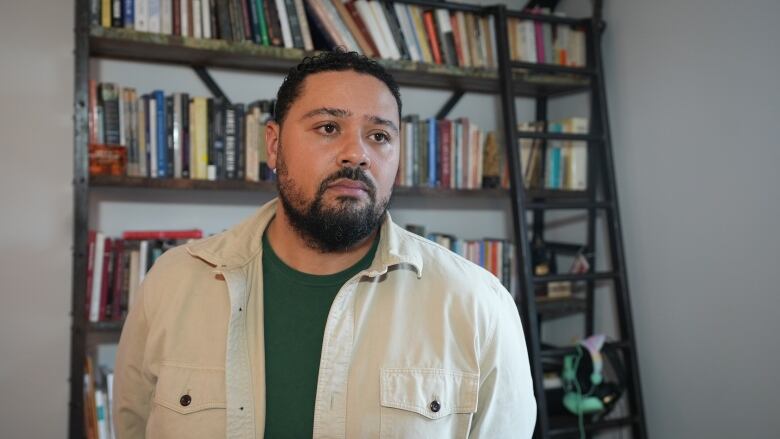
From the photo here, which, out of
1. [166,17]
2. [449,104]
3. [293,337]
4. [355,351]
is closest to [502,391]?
[355,351]

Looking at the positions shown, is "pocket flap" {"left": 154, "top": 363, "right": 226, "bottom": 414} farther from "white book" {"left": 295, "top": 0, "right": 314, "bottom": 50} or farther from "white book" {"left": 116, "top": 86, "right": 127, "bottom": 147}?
"white book" {"left": 295, "top": 0, "right": 314, "bottom": 50}

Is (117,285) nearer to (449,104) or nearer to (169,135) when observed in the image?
(169,135)

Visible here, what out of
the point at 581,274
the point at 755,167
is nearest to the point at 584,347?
the point at 581,274

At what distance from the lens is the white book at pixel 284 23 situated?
6.92ft

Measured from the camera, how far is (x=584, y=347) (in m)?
2.35

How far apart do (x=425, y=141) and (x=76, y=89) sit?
1249 millimetres

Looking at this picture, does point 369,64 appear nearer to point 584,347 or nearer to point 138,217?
point 138,217

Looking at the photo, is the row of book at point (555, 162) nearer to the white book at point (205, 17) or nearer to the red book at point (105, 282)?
the white book at point (205, 17)

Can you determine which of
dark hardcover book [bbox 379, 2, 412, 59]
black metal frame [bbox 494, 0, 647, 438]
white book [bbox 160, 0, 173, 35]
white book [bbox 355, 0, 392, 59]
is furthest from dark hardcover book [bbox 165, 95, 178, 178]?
black metal frame [bbox 494, 0, 647, 438]

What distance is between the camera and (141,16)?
1.94m

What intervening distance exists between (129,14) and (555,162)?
5.81ft

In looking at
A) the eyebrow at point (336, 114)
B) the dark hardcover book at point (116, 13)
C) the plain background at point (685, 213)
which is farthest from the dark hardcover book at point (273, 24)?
the eyebrow at point (336, 114)

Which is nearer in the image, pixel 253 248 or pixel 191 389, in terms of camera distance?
pixel 191 389

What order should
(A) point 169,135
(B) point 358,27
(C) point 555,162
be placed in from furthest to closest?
(C) point 555,162 < (B) point 358,27 < (A) point 169,135
